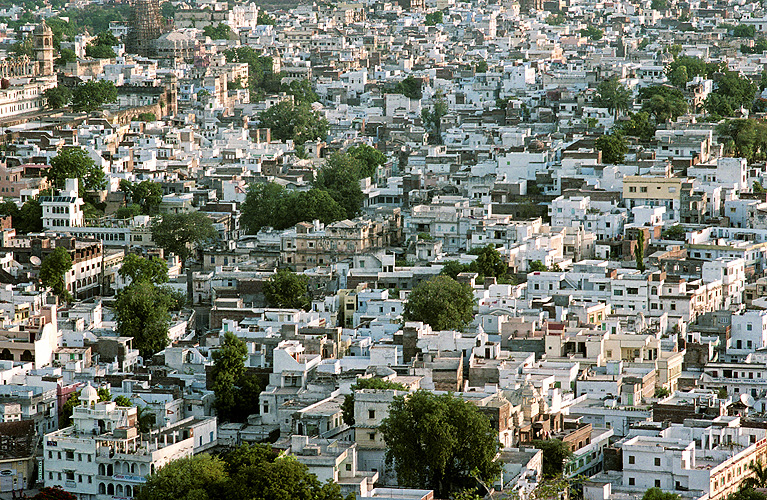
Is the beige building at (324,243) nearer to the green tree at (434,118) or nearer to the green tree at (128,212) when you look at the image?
the green tree at (128,212)

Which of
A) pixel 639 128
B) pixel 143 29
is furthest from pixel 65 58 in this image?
pixel 639 128

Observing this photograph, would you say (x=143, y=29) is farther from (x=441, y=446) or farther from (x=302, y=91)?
(x=441, y=446)

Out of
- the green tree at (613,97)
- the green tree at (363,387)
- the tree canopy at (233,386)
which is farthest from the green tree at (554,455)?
the green tree at (613,97)

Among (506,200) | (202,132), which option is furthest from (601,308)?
(202,132)

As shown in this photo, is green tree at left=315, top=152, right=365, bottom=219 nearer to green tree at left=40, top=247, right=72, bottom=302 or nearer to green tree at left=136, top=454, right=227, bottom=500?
green tree at left=40, top=247, right=72, bottom=302

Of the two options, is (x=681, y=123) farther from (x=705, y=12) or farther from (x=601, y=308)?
(x=705, y=12)
